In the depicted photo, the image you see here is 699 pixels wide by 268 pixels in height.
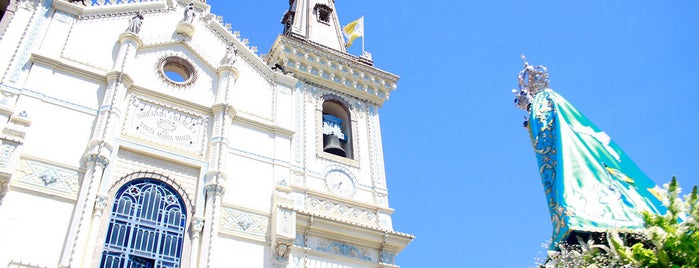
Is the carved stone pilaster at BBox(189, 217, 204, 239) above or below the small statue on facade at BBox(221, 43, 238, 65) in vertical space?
below

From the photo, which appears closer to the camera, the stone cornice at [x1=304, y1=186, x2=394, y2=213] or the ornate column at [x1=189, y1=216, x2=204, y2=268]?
the ornate column at [x1=189, y1=216, x2=204, y2=268]

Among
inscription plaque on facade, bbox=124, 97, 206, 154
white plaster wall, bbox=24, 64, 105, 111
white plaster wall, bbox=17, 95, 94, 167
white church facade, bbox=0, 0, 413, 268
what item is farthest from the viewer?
inscription plaque on facade, bbox=124, 97, 206, 154

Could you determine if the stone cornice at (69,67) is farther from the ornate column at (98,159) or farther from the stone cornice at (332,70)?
the stone cornice at (332,70)

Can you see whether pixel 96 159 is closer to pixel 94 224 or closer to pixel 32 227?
pixel 94 224

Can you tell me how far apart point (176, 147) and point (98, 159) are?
7.34ft

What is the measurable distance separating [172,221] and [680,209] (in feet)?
35.2

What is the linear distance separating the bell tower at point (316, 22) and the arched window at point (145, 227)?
9234 mm

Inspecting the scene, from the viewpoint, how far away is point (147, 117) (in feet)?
54.8

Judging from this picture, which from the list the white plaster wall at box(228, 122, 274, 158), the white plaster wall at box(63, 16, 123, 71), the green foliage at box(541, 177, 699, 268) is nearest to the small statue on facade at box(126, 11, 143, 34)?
the white plaster wall at box(63, 16, 123, 71)

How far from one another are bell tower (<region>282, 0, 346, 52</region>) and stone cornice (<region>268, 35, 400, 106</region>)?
215 cm

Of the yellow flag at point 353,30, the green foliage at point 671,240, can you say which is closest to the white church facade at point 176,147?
the yellow flag at point 353,30

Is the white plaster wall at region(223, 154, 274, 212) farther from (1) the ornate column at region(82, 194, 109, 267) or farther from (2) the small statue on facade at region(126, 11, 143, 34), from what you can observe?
(2) the small statue on facade at region(126, 11, 143, 34)

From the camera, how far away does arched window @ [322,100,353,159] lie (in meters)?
19.9

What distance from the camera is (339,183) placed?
732 inches
